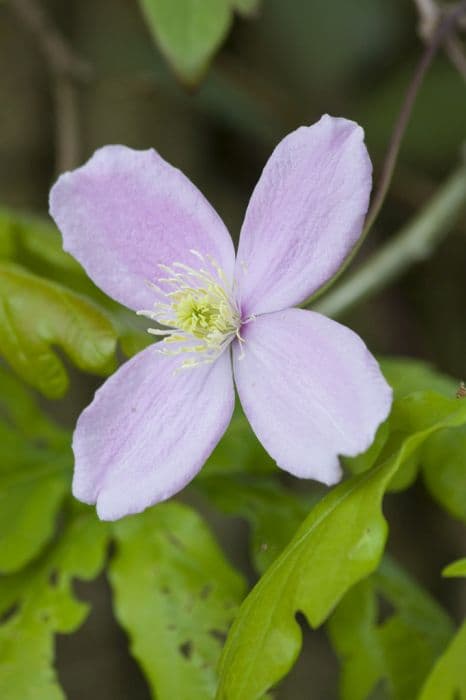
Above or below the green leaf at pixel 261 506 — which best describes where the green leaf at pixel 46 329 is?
above

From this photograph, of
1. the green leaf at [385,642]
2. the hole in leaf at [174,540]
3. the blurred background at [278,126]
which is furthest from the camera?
the blurred background at [278,126]

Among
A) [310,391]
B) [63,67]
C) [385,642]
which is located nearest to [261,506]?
[385,642]

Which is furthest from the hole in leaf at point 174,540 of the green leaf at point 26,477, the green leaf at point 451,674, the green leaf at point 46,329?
the green leaf at point 451,674

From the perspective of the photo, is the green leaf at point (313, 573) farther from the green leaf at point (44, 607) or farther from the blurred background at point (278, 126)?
the blurred background at point (278, 126)

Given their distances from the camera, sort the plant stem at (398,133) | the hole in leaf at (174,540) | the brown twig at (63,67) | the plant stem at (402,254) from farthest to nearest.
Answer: the brown twig at (63,67) → the plant stem at (402,254) → the hole in leaf at (174,540) → the plant stem at (398,133)

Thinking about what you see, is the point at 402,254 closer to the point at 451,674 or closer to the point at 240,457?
the point at 240,457

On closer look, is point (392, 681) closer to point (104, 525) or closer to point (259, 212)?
point (104, 525)

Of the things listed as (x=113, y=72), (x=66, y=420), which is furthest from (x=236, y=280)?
(x=113, y=72)

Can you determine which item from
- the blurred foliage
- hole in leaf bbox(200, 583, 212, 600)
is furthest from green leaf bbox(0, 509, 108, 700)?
the blurred foliage
